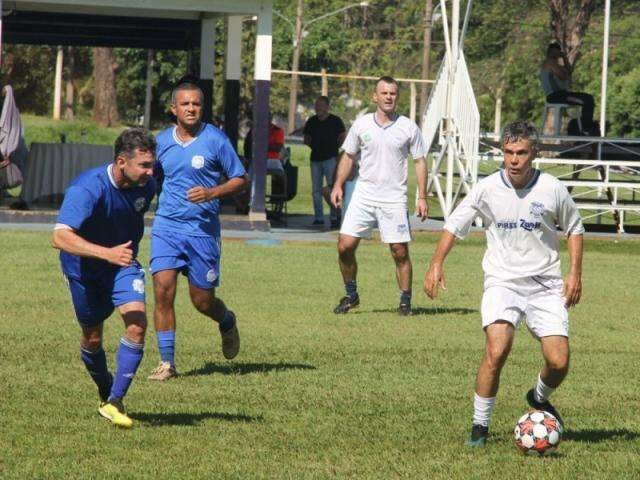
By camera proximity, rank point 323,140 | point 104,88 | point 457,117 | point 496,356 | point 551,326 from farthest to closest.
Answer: point 104,88 < point 457,117 < point 323,140 < point 551,326 < point 496,356

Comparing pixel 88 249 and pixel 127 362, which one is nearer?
pixel 88 249

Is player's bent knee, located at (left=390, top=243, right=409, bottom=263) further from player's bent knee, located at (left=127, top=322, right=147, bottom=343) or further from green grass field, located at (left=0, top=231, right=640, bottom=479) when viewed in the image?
player's bent knee, located at (left=127, top=322, right=147, bottom=343)

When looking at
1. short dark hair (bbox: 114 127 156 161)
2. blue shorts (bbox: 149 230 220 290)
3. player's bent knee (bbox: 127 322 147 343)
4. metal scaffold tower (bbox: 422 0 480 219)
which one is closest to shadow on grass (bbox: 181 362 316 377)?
blue shorts (bbox: 149 230 220 290)

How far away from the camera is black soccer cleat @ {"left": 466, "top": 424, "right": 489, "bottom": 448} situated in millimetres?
7984

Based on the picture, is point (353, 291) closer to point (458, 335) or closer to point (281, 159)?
point (458, 335)

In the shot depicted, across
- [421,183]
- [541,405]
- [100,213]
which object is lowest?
[541,405]

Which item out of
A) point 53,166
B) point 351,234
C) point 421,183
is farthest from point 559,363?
point 53,166

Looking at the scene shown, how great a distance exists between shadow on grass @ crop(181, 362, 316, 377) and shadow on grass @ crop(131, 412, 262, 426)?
1.53 metres

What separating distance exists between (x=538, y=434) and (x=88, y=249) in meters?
2.60

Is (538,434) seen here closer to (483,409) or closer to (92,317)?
(483,409)

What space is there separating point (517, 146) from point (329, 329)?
5353 mm

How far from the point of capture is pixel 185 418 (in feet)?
28.7

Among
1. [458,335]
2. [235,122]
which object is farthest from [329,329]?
[235,122]

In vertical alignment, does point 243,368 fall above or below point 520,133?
below
